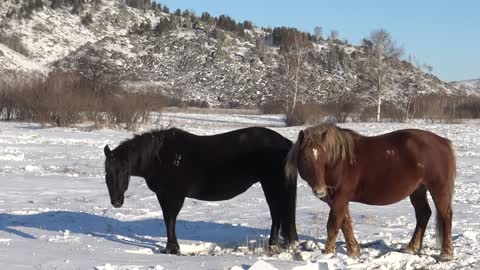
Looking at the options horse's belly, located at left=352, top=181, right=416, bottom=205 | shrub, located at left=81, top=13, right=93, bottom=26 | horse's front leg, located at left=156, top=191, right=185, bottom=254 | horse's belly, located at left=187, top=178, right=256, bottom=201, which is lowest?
horse's front leg, located at left=156, top=191, right=185, bottom=254

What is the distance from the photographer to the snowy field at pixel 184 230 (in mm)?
6449

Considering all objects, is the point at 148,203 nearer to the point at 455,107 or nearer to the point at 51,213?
the point at 51,213

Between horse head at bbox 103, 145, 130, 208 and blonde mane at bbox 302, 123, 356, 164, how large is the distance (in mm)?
2378

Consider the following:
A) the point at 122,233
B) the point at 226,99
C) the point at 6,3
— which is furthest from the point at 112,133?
the point at 6,3

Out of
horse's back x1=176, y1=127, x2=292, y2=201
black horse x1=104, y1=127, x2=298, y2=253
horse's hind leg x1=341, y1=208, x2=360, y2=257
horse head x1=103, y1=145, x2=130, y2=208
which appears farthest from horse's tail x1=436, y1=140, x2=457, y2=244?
horse head x1=103, y1=145, x2=130, y2=208

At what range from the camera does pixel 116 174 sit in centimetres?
750

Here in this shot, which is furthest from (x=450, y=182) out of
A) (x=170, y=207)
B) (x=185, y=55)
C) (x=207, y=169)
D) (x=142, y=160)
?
(x=185, y=55)

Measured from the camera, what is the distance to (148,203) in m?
11.3

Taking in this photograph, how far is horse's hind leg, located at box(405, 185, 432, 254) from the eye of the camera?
7184mm

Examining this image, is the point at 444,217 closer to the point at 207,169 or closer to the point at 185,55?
the point at 207,169

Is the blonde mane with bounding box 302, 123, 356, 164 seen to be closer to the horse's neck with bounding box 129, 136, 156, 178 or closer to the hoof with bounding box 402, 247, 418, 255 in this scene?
the hoof with bounding box 402, 247, 418, 255

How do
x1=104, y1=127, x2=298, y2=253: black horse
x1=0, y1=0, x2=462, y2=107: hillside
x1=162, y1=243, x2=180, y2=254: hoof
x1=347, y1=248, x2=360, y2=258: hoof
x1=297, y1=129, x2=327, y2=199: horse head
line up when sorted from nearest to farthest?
x1=297, y1=129, x2=327, y2=199: horse head → x1=347, y1=248, x2=360, y2=258: hoof → x1=162, y1=243, x2=180, y2=254: hoof → x1=104, y1=127, x2=298, y2=253: black horse → x1=0, y1=0, x2=462, y2=107: hillside

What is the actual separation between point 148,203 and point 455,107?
131 ft

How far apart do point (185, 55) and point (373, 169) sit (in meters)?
81.0
